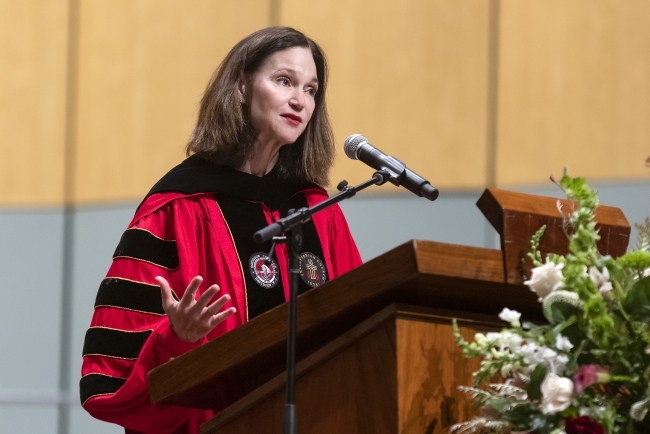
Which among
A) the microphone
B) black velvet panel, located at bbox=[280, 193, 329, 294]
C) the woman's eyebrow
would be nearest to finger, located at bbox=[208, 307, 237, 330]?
the microphone

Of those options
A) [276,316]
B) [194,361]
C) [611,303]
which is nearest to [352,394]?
[276,316]

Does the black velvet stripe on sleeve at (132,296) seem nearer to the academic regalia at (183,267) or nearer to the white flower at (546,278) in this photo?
the academic regalia at (183,267)

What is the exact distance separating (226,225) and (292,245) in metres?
1.15

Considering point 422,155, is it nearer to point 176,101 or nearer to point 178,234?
point 176,101

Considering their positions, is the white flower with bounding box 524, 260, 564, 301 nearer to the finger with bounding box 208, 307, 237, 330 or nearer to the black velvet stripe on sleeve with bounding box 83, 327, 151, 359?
the finger with bounding box 208, 307, 237, 330

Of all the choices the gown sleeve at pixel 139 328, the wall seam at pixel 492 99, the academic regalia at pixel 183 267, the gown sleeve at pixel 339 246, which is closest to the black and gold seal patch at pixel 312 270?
the academic regalia at pixel 183 267

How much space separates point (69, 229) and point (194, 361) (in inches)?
155

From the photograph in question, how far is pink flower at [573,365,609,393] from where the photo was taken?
5.41 feet

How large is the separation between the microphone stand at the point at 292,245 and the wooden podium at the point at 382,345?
7 cm

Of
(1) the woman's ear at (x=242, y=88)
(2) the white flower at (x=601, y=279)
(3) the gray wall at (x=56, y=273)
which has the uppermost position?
(1) the woman's ear at (x=242, y=88)

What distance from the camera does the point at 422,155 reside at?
5484 mm

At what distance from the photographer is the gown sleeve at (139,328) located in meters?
2.60

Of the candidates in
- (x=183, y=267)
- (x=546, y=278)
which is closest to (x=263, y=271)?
(x=183, y=267)

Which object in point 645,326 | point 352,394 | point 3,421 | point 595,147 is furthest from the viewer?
point 3,421
